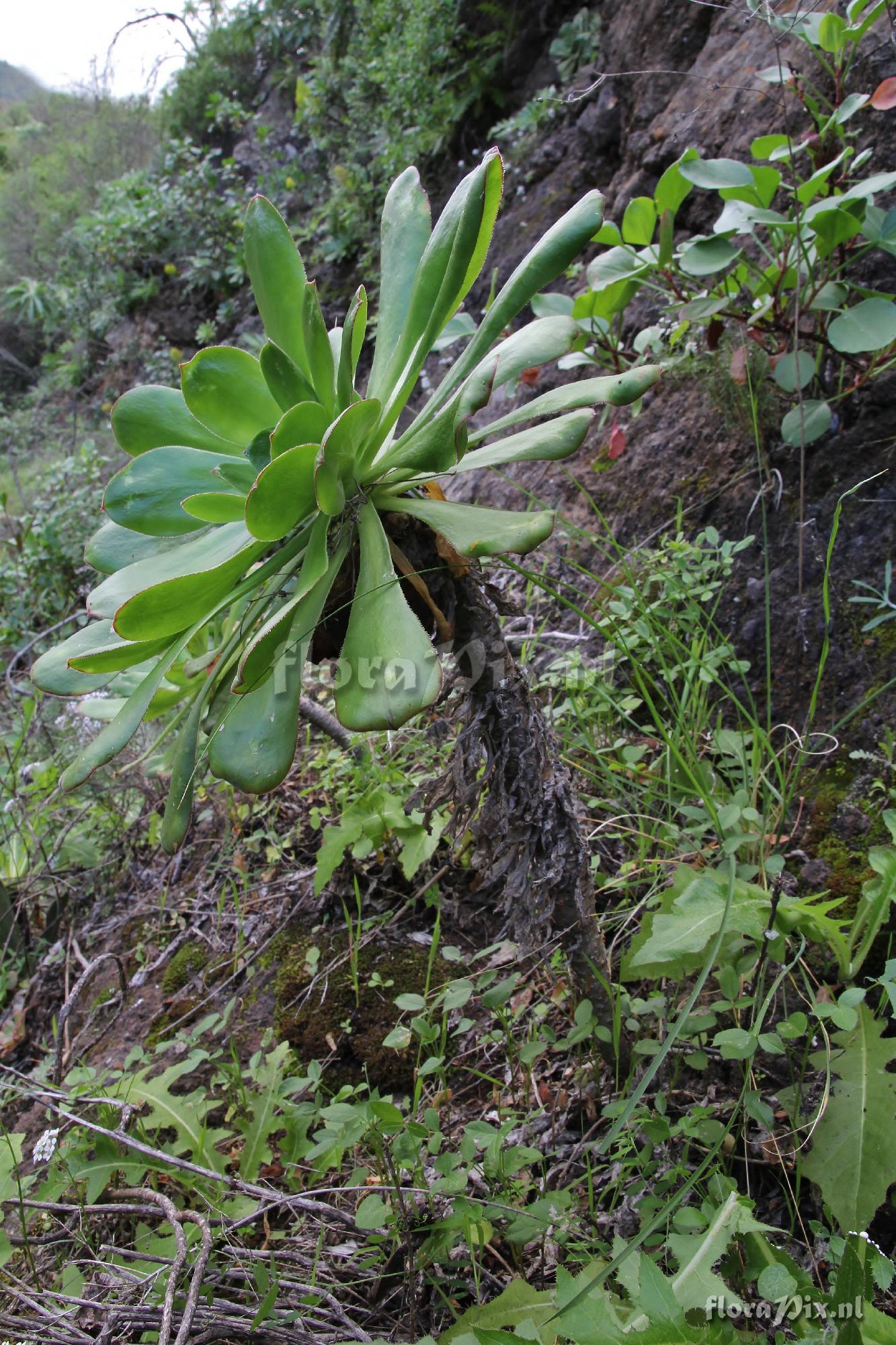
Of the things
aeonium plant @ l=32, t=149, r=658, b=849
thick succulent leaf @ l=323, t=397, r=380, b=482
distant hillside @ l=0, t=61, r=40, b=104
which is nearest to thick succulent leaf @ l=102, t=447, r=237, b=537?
aeonium plant @ l=32, t=149, r=658, b=849

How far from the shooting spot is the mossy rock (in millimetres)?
1436

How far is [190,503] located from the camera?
1.04 m

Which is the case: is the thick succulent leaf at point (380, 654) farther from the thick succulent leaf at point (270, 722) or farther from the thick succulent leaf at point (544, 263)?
the thick succulent leaf at point (544, 263)

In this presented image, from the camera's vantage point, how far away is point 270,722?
98 cm

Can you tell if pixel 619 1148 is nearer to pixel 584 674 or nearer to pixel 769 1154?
pixel 769 1154

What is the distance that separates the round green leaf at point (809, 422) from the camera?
1554 mm

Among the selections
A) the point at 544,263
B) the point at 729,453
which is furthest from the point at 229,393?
the point at 729,453

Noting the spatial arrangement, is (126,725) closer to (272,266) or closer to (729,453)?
(272,266)

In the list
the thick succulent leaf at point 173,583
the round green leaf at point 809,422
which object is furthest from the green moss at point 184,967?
the round green leaf at point 809,422

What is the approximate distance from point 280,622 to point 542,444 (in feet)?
1.33

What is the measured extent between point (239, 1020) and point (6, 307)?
13524mm

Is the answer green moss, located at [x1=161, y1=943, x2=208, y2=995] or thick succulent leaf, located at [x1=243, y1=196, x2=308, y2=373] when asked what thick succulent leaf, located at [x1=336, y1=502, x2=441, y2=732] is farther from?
green moss, located at [x1=161, y1=943, x2=208, y2=995]

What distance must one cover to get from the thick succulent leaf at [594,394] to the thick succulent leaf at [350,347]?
0.65 ft

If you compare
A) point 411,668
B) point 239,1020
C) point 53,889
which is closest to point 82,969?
point 53,889
